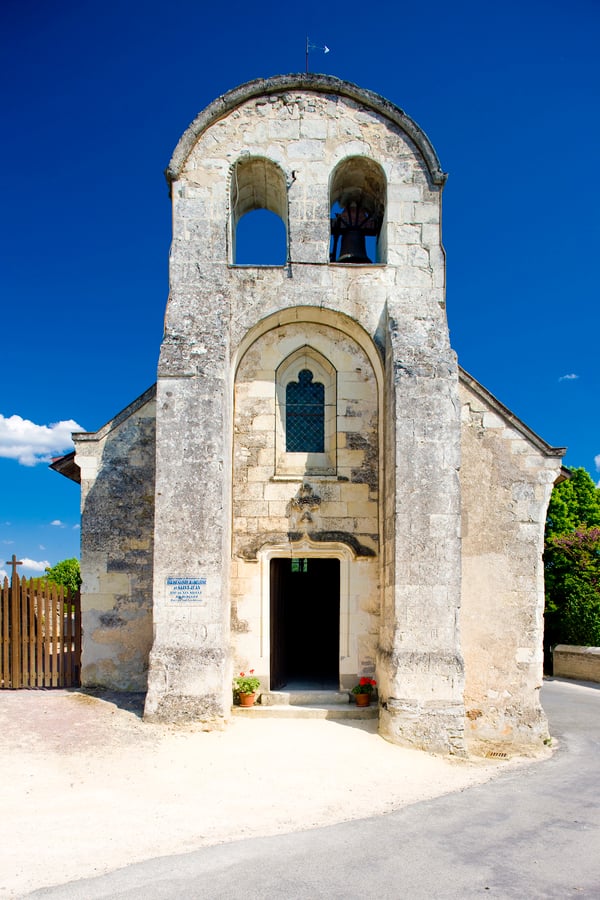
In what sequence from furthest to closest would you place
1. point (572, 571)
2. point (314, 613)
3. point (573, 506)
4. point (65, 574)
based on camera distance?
point (65, 574) < point (573, 506) < point (572, 571) < point (314, 613)

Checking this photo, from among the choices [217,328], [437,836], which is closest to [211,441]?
[217,328]

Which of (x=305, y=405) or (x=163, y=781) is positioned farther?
(x=305, y=405)

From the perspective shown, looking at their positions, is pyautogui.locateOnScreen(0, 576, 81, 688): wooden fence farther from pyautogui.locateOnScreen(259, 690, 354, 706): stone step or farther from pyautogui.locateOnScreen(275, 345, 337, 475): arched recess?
pyautogui.locateOnScreen(275, 345, 337, 475): arched recess

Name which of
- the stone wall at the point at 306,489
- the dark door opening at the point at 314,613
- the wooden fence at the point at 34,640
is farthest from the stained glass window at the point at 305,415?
the wooden fence at the point at 34,640

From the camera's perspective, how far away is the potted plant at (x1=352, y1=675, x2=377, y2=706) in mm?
9812

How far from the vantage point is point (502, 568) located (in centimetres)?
1042

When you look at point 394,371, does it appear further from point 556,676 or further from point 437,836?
point 556,676

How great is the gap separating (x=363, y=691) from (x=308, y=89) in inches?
369

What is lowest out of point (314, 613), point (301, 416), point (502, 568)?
point (314, 613)

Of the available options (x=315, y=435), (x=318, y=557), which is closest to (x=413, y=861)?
(x=318, y=557)

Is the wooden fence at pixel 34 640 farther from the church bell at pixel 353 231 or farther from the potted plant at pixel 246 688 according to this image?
the church bell at pixel 353 231

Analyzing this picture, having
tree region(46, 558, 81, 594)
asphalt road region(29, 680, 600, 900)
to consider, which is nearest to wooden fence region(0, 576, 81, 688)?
asphalt road region(29, 680, 600, 900)

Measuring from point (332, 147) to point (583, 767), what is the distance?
9.67 metres

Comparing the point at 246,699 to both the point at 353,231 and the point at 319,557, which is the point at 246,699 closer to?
the point at 319,557
